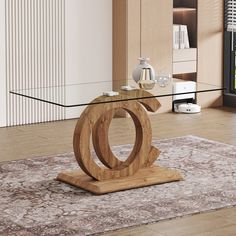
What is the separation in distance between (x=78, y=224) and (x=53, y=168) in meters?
1.46

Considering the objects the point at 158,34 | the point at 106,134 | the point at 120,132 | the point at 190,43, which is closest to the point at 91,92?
the point at 106,134

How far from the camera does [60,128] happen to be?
7758 mm

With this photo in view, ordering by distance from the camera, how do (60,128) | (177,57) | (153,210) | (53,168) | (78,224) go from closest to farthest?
(78,224) → (153,210) → (53,168) → (60,128) → (177,57)

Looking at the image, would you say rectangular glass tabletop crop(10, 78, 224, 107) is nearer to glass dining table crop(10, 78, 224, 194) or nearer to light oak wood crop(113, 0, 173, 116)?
glass dining table crop(10, 78, 224, 194)

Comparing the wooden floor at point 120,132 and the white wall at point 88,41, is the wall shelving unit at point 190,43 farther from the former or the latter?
the white wall at point 88,41

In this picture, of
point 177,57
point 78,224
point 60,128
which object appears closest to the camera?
point 78,224

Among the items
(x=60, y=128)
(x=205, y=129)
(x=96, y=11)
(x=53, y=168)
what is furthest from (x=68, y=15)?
(x=53, y=168)

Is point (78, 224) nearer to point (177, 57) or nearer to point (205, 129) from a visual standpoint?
point (205, 129)

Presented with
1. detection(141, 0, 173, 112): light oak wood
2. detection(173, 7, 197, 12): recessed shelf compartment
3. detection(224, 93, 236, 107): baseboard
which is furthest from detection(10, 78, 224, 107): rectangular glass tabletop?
detection(224, 93, 236, 107): baseboard

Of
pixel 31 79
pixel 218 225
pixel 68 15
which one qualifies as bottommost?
pixel 218 225

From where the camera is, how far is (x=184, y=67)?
8844 mm

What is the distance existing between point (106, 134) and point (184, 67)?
3.55 m

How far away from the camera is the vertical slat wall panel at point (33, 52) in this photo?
7.71 m

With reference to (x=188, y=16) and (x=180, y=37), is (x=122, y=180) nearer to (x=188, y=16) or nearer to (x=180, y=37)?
(x=180, y=37)
